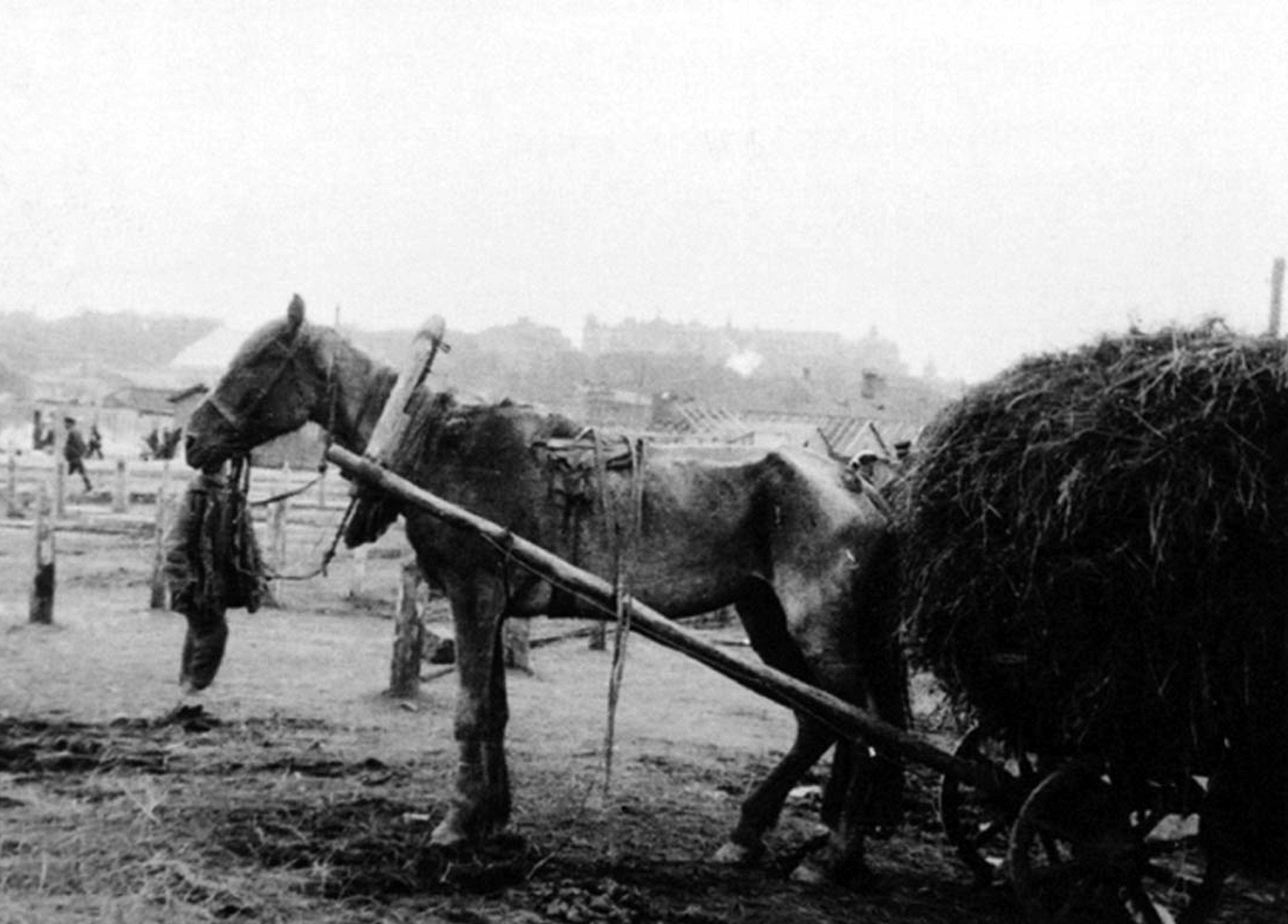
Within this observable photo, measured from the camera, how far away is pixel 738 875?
6.15 meters

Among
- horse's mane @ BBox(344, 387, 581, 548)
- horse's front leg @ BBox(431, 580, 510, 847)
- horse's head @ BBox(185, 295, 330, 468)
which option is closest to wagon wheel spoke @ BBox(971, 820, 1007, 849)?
horse's front leg @ BBox(431, 580, 510, 847)

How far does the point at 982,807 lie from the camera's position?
7.20 m

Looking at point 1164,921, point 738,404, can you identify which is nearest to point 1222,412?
point 1164,921

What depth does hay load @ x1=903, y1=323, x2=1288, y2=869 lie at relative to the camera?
4578 millimetres

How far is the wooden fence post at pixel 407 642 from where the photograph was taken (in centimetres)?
1045

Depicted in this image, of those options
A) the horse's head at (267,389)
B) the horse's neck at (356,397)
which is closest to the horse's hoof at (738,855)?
the horse's neck at (356,397)

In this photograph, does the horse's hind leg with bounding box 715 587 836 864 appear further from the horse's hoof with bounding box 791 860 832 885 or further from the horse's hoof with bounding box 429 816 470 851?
the horse's hoof with bounding box 429 816 470 851

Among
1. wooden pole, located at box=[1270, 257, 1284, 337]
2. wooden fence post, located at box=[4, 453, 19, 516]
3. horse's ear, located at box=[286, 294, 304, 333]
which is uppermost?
wooden pole, located at box=[1270, 257, 1284, 337]

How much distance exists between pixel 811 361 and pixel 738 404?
46674 millimetres

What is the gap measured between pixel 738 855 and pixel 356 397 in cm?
303

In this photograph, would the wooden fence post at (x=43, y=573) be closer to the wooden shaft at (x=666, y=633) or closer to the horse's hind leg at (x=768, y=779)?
the wooden shaft at (x=666, y=633)

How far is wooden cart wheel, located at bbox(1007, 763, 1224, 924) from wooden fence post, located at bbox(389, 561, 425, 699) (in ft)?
20.4

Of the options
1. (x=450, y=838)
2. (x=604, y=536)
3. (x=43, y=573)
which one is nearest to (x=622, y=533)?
(x=604, y=536)

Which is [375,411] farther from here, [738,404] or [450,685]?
[738,404]
